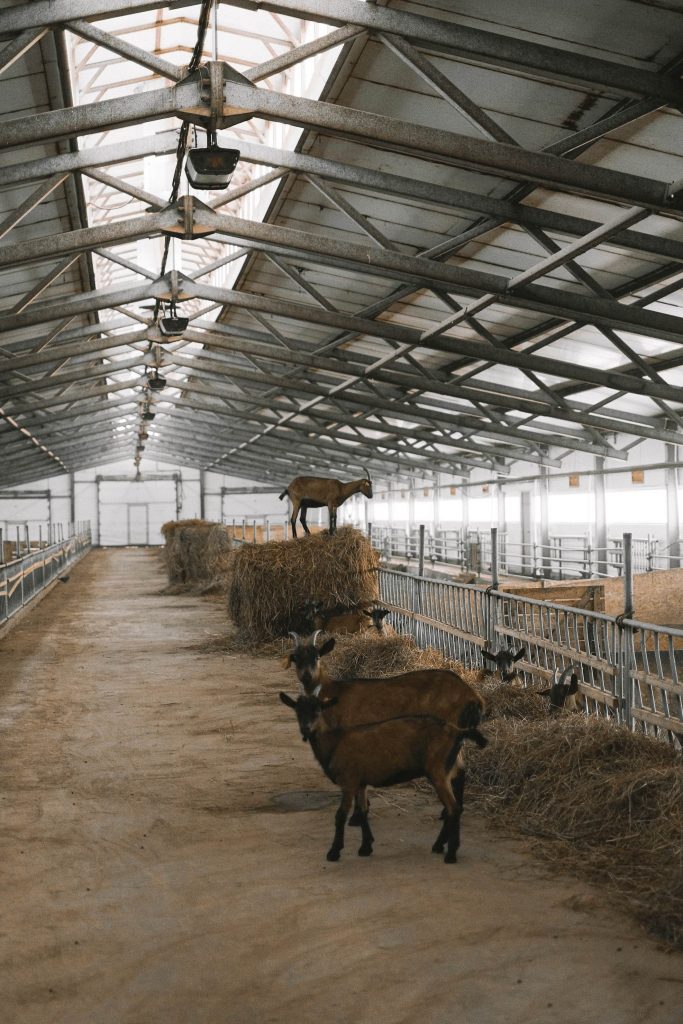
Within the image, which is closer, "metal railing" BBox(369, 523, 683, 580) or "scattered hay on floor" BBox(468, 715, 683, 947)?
"scattered hay on floor" BBox(468, 715, 683, 947)

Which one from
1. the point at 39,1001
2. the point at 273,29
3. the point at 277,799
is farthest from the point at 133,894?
the point at 273,29

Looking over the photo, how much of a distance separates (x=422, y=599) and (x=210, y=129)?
228 inches

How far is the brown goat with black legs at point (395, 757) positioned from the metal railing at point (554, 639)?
5.47ft

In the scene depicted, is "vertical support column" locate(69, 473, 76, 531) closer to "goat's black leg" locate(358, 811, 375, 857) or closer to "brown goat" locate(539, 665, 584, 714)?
"brown goat" locate(539, 665, 584, 714)

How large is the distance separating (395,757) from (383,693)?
88 cm

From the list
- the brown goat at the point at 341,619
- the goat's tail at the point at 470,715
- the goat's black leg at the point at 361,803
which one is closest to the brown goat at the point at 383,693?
the goat's tail at the point at 470,715

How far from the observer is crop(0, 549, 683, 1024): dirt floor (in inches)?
117

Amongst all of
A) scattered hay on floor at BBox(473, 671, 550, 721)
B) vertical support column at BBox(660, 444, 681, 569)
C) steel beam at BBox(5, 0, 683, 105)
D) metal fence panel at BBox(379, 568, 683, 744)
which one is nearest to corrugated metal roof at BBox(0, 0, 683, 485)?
steel beam at BBox(5, 0, 683, 105)

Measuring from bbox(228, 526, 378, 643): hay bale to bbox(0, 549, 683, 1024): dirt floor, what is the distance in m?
4.73

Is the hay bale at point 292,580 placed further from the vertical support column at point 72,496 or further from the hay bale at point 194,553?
the vertical support column at point 72,496

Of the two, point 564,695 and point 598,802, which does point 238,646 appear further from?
point 598,802

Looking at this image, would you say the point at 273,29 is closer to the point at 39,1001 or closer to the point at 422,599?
the point at 422,599

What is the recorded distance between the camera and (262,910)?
12.1 feet

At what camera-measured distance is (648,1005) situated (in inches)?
114
